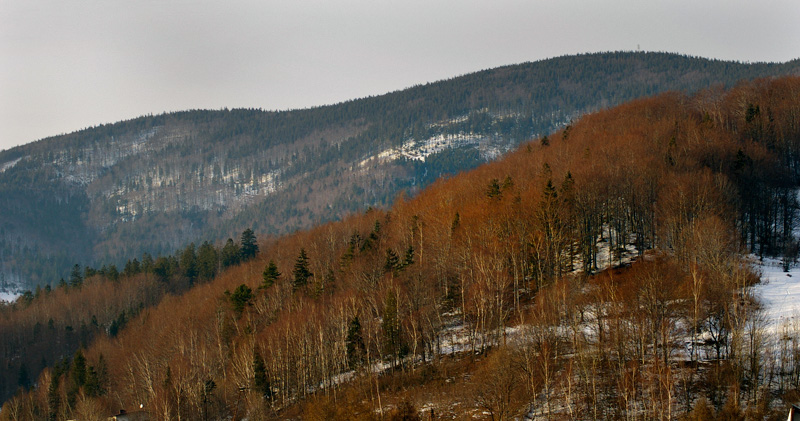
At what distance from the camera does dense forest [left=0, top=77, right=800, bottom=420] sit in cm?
5350

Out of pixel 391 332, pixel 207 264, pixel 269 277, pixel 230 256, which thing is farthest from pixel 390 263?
pixel 207 264

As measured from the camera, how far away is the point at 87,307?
489ft

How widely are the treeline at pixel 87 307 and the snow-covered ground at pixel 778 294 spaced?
103m

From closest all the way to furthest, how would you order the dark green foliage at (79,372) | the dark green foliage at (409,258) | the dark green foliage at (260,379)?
the dark green foliage at (260,379) < the dark green foliage at (409,258) < the dark green foliage at (79,372)

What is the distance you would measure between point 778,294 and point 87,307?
130904 millimetres

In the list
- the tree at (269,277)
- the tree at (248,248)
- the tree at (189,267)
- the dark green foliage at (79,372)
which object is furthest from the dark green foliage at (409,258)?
the tree at (189,267)

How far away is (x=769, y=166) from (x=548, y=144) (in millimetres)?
50011

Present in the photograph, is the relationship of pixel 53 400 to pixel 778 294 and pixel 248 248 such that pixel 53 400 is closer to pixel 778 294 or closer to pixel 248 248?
pixel 248 248

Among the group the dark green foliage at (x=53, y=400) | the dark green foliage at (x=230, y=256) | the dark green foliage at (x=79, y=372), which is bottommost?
the dark green foliage at (x=53, y=400)

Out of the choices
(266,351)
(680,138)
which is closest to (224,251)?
(266,351)

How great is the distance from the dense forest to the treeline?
28.7 feet

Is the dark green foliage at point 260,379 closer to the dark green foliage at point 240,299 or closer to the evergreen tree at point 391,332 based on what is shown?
the evergreen tree at point 391,332

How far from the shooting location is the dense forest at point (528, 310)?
53.5 metres

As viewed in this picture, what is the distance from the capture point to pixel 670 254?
246 ft
